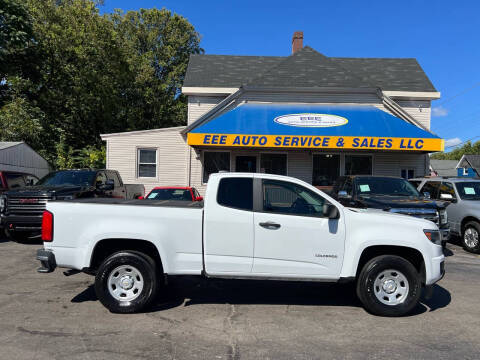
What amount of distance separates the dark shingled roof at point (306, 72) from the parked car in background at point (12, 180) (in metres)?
8.47

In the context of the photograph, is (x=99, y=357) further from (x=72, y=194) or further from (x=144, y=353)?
(x=72, y=194)

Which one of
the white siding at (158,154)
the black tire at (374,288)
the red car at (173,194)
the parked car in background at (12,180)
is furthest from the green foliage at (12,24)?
the black tire at (374,288)

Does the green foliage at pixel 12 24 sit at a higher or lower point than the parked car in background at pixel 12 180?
higher

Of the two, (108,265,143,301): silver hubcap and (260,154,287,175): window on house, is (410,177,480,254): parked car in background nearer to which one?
(260,154,287,175): window on house

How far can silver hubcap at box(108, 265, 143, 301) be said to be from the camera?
4.94m

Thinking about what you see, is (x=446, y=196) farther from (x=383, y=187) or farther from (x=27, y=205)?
(x=27, y=205)

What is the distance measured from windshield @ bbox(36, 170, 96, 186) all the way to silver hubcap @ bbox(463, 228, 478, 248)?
34.9 ft

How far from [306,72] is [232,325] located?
584 inches

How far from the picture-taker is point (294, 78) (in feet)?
55.4


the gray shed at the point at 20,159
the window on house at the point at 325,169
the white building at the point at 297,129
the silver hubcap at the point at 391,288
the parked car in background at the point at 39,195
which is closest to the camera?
the silver hubcap at the point at 391,288

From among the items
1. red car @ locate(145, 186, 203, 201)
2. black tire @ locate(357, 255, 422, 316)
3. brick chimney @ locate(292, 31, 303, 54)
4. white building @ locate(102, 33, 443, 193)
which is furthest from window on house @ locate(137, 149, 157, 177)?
black tire @ locate(357, 255, 422, 316)

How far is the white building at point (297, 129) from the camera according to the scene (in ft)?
46.2

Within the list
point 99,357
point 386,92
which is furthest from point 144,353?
point 386,92

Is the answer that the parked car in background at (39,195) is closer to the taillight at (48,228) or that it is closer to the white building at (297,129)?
the white building at (297,129)
